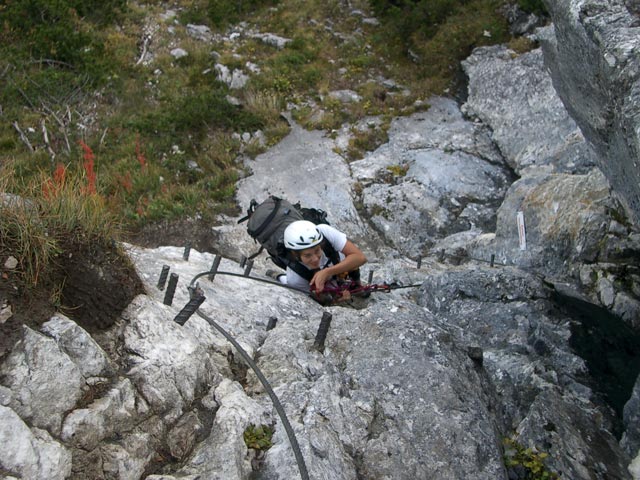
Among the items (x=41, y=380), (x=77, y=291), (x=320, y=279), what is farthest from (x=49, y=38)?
(x=41, y=380)

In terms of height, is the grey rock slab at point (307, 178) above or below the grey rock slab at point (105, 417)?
below

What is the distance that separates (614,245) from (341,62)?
12.6 m

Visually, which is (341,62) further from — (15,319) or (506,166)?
(15,319)

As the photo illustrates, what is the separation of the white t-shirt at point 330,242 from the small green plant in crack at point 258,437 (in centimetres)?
295

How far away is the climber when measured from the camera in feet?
19.6

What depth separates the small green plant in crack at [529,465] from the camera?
Answer: 14.4 feet

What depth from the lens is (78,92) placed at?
16141 millimetres

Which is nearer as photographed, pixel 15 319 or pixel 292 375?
pixel 15 319

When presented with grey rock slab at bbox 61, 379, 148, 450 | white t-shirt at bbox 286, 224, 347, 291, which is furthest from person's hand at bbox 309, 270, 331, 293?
grey rock slab at bbox 61, 379, 148, 450

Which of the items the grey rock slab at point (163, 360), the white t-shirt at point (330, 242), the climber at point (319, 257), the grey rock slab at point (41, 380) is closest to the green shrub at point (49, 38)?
the white t-shirt at point (330, 242)

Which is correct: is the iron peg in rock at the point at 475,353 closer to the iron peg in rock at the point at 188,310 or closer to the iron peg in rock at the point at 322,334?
the iron peg in rock at the point at 322,334

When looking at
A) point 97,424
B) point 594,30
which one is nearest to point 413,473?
point 97,424

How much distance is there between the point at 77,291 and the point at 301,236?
8.44 feet

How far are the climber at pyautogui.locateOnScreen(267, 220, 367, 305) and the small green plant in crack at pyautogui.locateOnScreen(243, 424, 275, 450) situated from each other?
101 inches
